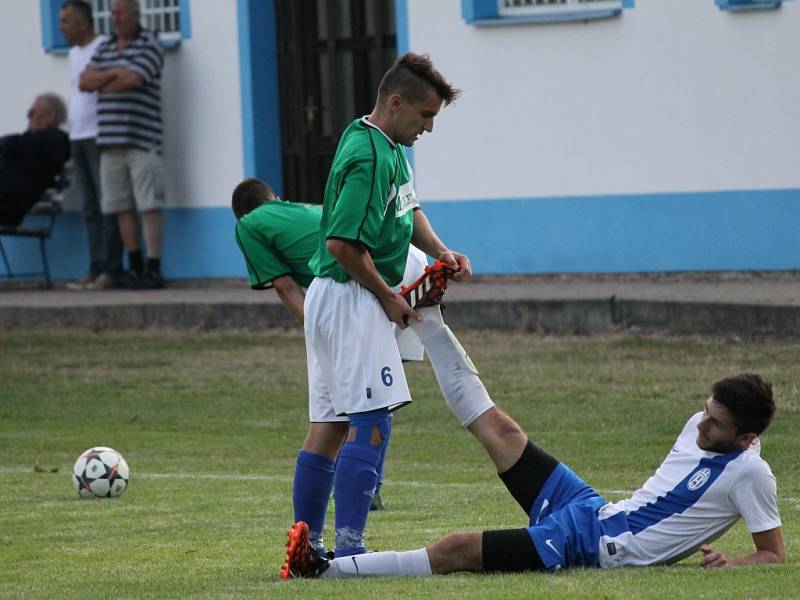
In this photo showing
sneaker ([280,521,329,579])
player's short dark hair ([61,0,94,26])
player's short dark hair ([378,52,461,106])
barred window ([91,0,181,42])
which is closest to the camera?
sneaker ([280,521,329,579])

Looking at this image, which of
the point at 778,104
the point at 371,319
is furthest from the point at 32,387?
the point at 371,319

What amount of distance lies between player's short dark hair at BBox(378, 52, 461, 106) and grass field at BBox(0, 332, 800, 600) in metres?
1.84

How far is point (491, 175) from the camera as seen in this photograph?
1800 cm

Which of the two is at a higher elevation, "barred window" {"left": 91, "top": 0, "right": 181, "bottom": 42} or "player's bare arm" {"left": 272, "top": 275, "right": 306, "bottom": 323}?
"barred window" {"left": 91, "top": 0, "right": 181, "bottom": 42}

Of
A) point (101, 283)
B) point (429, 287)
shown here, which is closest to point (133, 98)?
point (101, 283)

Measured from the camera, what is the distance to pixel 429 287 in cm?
762

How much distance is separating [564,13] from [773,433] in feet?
22.2

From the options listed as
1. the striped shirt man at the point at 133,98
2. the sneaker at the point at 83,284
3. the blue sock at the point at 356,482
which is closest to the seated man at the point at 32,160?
the striped shirt man at the point at 133,98

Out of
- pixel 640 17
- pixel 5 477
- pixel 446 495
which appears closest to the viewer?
pixel 446 495

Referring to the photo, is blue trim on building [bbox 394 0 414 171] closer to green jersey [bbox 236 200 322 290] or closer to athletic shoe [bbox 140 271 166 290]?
athletic shoe [bbox 140 271 166 290]

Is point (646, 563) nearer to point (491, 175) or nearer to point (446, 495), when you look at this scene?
point (446, 495)

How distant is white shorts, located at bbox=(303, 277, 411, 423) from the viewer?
7.37 metres

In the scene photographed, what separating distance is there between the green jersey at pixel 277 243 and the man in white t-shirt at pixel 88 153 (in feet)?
34.4

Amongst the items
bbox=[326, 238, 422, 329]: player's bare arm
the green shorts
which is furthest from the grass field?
the green shorts
